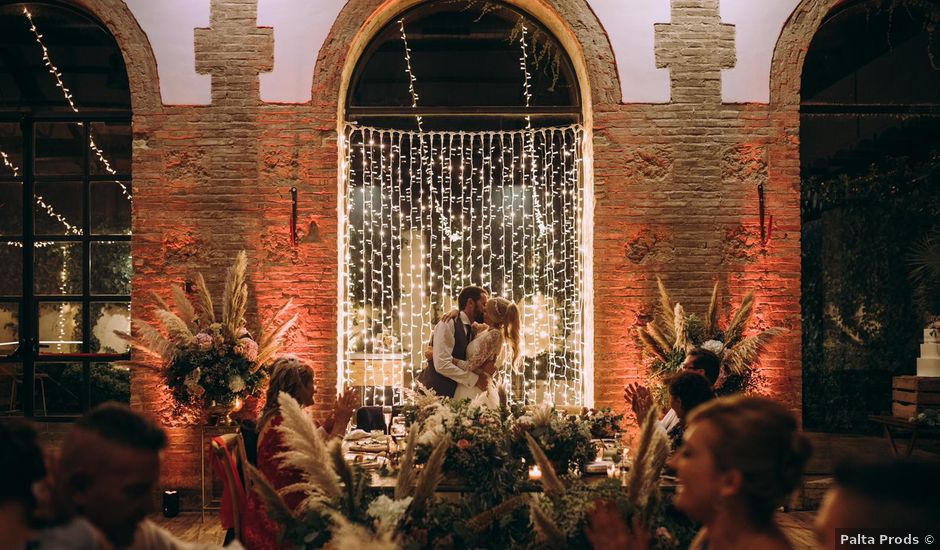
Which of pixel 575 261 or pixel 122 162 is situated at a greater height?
pixel 122 162

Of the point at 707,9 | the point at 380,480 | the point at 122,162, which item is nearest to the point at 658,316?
the point at 707,9

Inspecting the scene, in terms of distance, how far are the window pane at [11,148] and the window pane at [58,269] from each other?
72 cm

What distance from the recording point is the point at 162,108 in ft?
19.1

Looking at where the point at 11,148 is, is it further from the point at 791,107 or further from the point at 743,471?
the point at 743,471

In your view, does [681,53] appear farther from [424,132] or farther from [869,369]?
[869,369]

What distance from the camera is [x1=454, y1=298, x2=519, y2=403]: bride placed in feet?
18.0

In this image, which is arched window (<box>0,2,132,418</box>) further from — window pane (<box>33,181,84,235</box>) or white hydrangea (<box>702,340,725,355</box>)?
white hydrangea (<box>702,340,725,355</box>)

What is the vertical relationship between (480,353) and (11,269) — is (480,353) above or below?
below

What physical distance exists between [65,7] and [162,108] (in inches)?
56.0

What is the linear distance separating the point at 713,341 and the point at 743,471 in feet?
13.3

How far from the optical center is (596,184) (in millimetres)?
5914

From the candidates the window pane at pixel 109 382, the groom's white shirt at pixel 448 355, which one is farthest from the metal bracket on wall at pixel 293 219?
the window pane at pixel 109 382

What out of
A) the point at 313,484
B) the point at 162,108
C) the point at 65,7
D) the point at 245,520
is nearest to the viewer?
the point at 313,484

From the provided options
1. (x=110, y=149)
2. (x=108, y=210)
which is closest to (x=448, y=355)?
(x=108, y=210)
